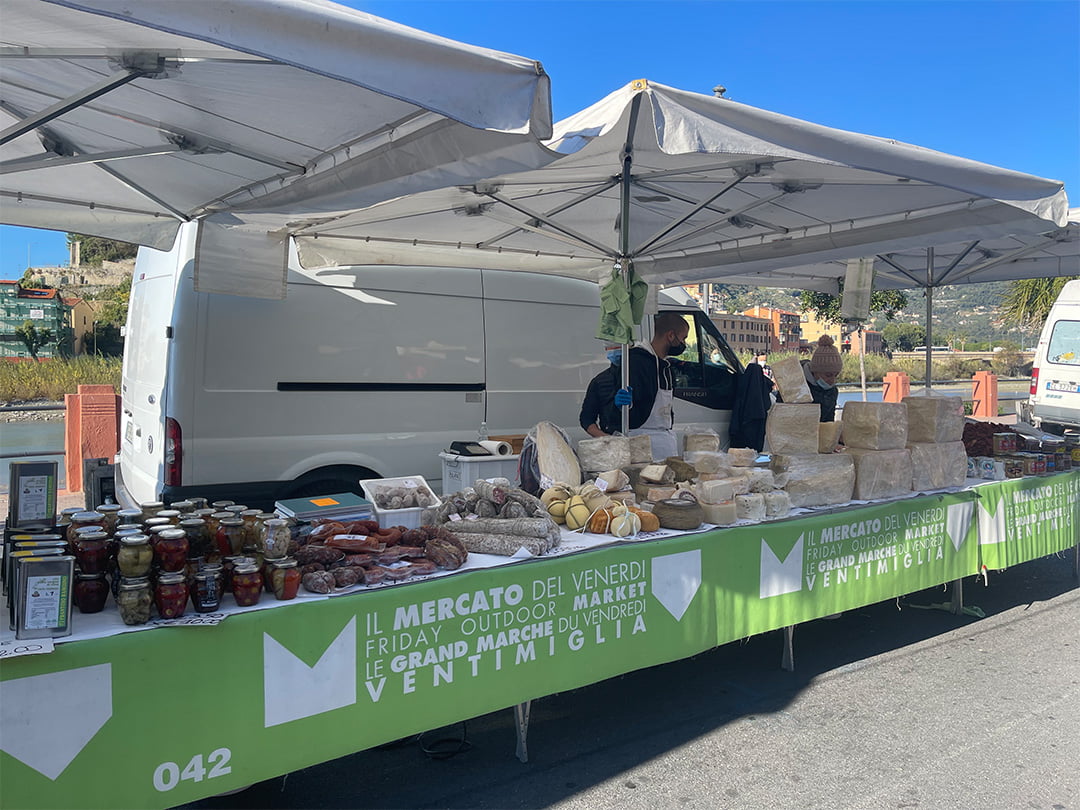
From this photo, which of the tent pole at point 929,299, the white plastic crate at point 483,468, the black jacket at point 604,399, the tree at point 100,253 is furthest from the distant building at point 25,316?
the tent pole at point 929,299

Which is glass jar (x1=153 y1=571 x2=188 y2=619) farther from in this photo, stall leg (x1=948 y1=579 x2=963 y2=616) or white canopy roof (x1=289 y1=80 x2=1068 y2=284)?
stall leg (x1=948 y1=579 x2=963 y2=616)

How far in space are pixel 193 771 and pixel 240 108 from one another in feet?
8.18

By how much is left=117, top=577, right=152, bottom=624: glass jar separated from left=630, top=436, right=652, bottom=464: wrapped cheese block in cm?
263

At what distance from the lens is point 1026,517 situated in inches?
209

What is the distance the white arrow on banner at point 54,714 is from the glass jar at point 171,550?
0.35 m

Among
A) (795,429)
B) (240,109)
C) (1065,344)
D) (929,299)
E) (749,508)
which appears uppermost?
(240,109)

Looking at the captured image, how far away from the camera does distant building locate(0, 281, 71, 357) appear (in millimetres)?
31703

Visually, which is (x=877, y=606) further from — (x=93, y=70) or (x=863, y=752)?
(x=93, y=70)

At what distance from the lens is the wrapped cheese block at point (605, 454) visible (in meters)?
4.14

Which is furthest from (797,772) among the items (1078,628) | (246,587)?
(1078,628)

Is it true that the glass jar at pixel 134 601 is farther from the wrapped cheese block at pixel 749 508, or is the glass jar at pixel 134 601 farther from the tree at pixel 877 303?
the tree at pixel 877 303

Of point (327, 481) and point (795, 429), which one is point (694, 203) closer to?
point (795, 429)

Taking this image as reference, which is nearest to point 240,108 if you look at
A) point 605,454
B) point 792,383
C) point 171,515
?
point 171,515

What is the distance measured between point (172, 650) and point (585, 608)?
1563mm
